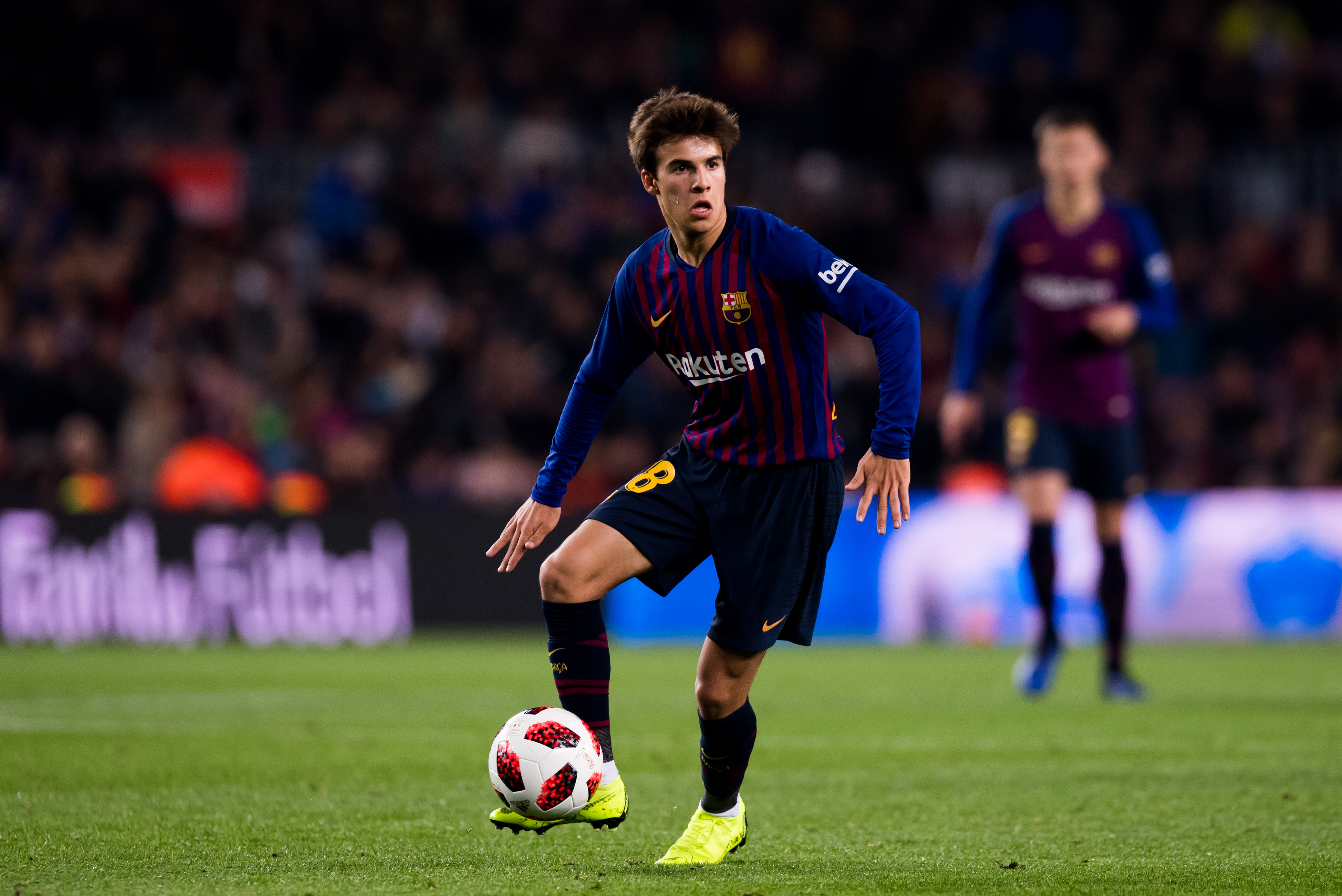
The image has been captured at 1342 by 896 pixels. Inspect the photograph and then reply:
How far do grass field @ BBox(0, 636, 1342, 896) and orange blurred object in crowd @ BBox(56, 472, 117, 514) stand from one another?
9.36 feet

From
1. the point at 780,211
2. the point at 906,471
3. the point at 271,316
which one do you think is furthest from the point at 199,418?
the point at 906,471

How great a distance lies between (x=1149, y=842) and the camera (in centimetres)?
423

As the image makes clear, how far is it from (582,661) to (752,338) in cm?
90

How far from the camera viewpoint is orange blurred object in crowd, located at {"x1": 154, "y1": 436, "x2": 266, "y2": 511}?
42.1 feet

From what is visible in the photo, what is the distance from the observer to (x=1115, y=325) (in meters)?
7.54

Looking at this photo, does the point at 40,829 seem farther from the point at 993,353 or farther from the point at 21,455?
the point at 993,353

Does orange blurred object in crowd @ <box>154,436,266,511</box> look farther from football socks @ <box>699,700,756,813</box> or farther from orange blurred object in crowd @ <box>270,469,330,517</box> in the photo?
football socks @ <box>699,700,756,813</box>

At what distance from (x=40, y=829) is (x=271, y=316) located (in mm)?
10306

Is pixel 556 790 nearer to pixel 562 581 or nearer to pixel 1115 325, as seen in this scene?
pixel 562 581

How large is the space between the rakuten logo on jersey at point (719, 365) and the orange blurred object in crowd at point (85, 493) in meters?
8.85

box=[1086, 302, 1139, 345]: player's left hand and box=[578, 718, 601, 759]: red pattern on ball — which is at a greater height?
box=[1086, 302, 1139, 345]: player's left hand

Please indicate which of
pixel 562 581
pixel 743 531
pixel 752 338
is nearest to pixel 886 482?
pixel 743 531

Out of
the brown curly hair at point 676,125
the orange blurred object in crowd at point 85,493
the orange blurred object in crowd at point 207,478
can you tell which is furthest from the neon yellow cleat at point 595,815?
the orange blurred object in crowd at point 207,478

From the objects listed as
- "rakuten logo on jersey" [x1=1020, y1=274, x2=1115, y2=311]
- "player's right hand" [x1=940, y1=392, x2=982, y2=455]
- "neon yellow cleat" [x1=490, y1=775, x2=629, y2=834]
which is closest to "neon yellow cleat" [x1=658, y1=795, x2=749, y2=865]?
"neon yellow cleat" [x1=490, y1=775, x2=629, y2=834]
